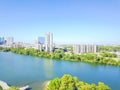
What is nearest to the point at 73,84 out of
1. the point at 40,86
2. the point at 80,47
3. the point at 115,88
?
the point at 40,86

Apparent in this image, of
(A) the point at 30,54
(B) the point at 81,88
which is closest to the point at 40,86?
(B) the point at 81,88

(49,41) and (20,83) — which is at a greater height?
(49,41)

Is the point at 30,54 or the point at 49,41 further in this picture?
the point at 49,41

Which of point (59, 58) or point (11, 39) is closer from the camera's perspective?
point (59, 58)

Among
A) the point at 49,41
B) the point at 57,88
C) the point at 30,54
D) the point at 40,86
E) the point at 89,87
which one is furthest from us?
the point at 49,41

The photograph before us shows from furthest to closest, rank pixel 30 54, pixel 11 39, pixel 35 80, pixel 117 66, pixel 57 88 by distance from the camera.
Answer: pixel 11 39 < pixel 30 54 < pixel 117 66 < pixel 35 80 < pixel 57 88

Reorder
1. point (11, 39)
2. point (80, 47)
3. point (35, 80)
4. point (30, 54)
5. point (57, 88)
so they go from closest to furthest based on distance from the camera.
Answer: point (57, 88), point (35, 80), point (30, 54), point (80, 47), point (11, 39)

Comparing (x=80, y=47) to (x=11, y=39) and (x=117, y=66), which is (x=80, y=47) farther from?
(x=11, y=39)

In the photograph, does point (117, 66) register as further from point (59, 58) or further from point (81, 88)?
point (81, 88)

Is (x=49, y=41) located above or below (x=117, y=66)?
above
